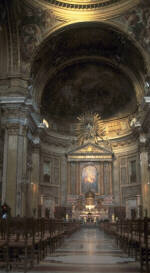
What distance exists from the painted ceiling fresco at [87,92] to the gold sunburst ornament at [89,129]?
3.42ft

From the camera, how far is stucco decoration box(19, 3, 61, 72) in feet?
77.7

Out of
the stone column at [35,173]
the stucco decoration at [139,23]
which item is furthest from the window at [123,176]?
the stucco decoration at [139,23]

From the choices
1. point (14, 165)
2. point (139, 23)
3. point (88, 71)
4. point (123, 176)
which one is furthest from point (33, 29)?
point (123, 176)

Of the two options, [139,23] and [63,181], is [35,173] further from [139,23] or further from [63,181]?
[139,23]

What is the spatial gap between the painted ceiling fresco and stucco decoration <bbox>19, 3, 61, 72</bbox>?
7284mm

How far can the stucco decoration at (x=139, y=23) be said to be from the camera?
23.3m

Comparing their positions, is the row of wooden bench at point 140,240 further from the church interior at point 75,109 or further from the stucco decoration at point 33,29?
the stucco decoration at point 33,29

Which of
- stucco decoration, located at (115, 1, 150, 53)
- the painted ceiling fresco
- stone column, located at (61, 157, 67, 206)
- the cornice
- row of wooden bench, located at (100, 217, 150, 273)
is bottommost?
row of wooden bench, located at (100, 217, 150, 273)

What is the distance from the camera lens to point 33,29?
24203 mm

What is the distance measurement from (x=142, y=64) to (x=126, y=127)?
8.07m

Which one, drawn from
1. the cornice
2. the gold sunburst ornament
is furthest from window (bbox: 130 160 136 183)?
the cornice

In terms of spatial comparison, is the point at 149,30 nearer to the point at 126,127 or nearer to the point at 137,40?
the point at 137,40

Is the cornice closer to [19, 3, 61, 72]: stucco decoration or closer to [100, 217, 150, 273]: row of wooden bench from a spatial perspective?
[19, 3, 61, 72]: stucco decoration

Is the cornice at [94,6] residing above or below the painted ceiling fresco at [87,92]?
above
